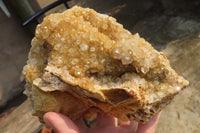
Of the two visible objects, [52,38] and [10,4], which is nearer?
[52,38]

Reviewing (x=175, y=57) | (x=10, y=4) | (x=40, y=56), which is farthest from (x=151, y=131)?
(x=10, y=4)

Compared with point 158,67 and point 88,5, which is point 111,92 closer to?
point 158,67

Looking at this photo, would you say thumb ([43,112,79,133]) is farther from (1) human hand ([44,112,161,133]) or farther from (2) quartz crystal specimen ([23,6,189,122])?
(2) quartz crystal specimen ([23,6,189,122])

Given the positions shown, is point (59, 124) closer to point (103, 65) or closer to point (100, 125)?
point (103, 65)

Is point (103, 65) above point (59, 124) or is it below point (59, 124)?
above

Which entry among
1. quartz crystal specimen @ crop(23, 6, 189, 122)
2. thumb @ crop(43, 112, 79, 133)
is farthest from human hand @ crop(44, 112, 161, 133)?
quartz crystal specimen @ crop(23, 6, 189, 122)

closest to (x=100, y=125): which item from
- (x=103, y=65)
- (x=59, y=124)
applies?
(x=59, y=124)

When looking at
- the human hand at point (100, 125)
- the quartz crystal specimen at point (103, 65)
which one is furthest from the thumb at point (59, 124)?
the quartz crystal specimen at point (103, 65)
